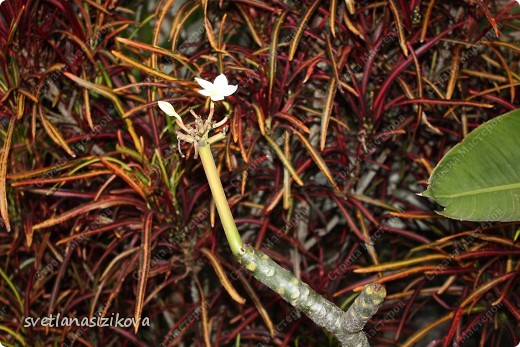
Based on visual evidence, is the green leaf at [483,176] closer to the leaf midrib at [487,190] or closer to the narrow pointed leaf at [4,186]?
the leaf midrib at [487,190]

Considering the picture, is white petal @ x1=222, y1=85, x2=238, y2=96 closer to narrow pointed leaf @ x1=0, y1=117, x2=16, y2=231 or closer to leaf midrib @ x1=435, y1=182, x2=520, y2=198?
leaf midrib @ x1=435, y1=182, x2=520, y2=198

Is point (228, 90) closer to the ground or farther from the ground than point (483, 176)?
farther from the ground

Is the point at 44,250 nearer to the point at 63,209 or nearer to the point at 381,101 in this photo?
the point at 63,209

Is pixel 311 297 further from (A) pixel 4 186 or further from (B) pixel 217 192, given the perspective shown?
(A) pixel 4 186

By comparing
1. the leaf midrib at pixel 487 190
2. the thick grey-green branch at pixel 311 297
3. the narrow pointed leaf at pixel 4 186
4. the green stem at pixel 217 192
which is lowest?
the narrow pointed leaf at pixel 4 186

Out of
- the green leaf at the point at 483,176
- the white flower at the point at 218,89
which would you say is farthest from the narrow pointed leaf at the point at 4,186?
the green leaf at the point at 483,176

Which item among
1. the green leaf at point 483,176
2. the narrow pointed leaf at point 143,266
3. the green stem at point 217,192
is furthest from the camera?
the narrow pointed leaf at point 143,266

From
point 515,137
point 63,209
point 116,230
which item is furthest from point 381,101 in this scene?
point 63,209

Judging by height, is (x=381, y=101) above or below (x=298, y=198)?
above

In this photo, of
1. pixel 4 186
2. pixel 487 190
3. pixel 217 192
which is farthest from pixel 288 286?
pixel 4 186
